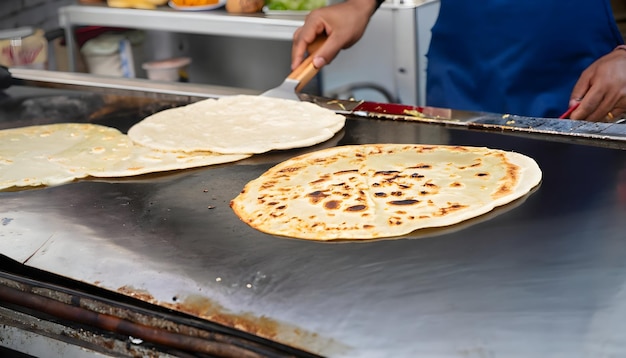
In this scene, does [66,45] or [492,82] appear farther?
[66,45]

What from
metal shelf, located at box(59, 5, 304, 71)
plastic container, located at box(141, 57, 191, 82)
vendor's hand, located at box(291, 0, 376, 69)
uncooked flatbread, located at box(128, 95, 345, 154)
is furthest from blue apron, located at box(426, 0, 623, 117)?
plastic container, located at box(141, 57, 191, 82)

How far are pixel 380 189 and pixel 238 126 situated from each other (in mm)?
677

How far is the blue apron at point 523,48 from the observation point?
253 cm

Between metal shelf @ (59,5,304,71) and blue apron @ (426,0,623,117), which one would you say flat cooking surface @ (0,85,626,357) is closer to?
blue apron @ (426,0,623,117)

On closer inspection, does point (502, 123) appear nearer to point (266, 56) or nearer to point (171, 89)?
point (171, 89)

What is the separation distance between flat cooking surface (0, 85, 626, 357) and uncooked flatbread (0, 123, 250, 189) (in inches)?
2.7

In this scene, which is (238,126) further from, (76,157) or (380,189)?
(380,189)

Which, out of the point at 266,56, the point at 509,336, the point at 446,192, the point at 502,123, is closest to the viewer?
the point at 509,336

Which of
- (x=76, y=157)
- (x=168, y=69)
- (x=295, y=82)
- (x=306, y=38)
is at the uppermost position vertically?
(x=306, y=38)

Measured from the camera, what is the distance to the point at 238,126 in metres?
2.29

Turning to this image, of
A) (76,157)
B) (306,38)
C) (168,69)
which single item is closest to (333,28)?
(306,38)

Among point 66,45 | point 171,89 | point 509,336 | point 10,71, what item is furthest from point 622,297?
point 66,45

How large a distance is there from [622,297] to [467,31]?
5.31ft

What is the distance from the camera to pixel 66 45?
4695mm
